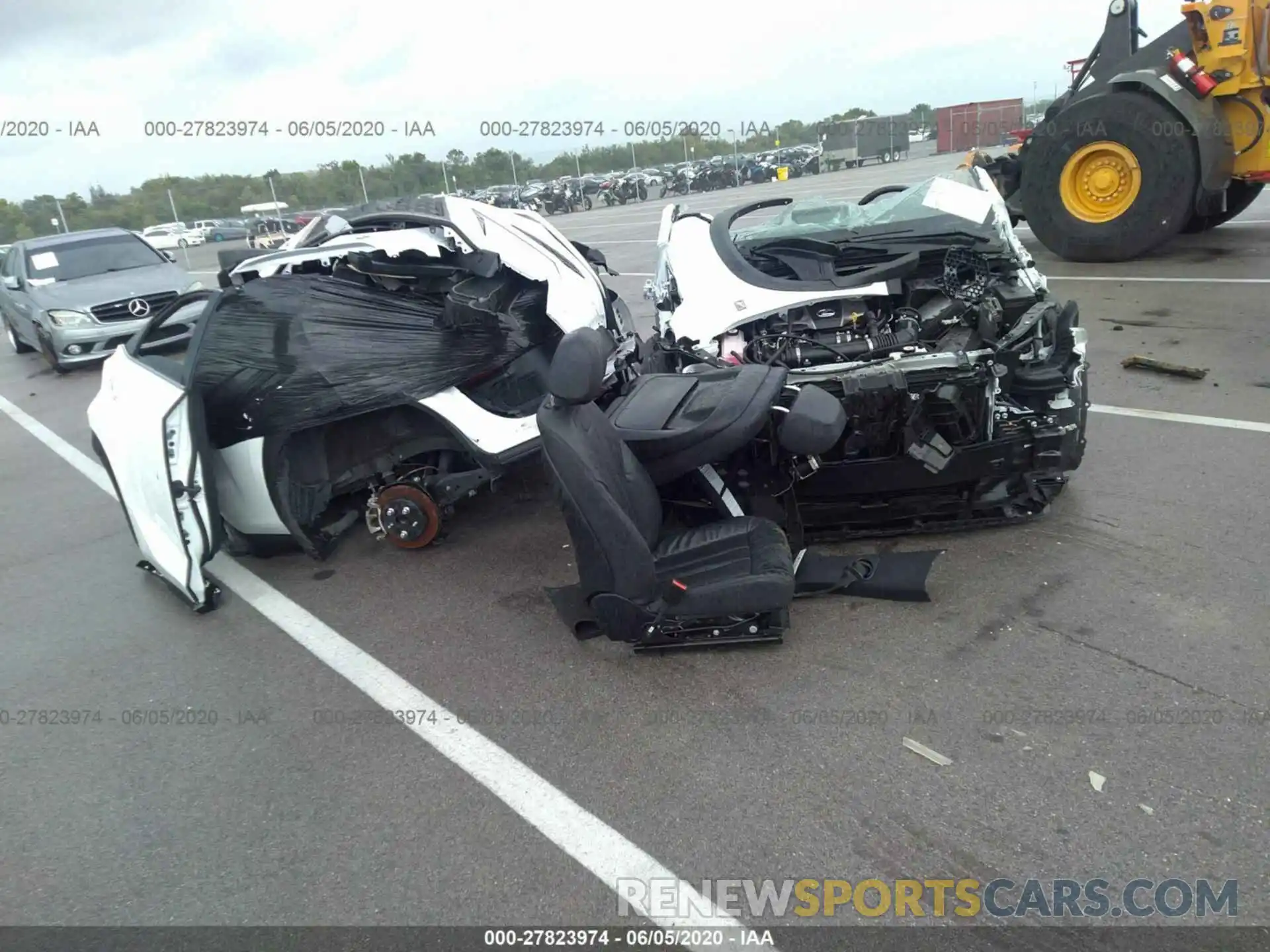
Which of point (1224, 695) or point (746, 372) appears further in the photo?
point (746, 372)

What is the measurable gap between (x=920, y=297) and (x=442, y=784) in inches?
128

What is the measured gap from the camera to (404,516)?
424cm

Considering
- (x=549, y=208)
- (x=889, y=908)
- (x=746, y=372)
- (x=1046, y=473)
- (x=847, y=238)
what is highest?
(x=549, y=208)

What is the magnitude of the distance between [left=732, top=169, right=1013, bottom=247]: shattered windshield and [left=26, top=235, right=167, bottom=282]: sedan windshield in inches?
355

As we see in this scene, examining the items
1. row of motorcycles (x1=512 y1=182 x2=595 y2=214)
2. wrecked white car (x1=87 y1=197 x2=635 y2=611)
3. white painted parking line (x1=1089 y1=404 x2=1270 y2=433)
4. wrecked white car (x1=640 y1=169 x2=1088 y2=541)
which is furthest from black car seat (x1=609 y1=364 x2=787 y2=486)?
row of motorcycles (x1=512 y1=182 x2=595 y2=214)

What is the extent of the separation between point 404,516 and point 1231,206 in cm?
1040

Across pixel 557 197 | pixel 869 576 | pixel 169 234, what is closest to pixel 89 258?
pixel 869 576

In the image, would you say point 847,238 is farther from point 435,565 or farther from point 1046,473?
point 435,565

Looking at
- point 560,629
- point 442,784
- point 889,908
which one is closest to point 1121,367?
point 560,629

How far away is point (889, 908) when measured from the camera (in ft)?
6.91

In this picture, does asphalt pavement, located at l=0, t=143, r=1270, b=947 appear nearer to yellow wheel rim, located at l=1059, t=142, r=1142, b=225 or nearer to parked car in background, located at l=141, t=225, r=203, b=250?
yellow wheel rim, located at l=1059, t=142, r=1142, b=225

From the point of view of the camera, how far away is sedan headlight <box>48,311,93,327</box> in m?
9.32

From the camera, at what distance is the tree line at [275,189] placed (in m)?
16.1

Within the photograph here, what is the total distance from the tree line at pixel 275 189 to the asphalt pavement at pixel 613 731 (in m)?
9.02
